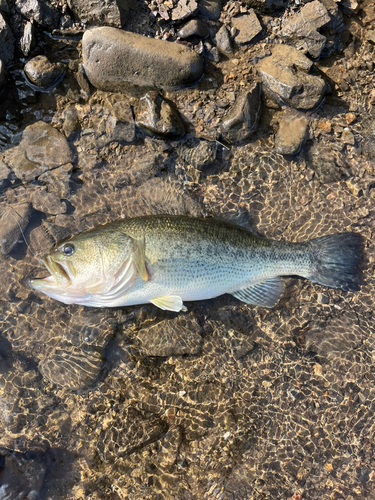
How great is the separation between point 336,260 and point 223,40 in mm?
3397

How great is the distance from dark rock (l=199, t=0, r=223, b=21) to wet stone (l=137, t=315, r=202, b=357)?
4.19 meters

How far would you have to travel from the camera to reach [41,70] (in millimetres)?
4332

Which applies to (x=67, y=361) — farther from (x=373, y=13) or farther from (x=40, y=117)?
(x=373, y=13)

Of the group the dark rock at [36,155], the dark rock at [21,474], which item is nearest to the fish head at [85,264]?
the dark rock at [36,155]

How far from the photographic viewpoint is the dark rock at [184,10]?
14.4 feet

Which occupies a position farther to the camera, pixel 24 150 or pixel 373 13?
pixel 373 13

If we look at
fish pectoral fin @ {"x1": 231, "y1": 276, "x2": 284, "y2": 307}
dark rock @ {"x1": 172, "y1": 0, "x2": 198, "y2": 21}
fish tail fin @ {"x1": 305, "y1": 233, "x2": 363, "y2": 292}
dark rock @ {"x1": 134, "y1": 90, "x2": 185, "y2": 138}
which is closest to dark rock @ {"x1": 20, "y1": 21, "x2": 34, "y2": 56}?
dark rock @ {"x1": 134, "y1": 90, "x2": 185, "y2": 138}

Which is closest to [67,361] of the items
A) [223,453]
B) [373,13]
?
[223,453]

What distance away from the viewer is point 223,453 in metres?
3.99

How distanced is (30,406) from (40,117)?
12.4 ft

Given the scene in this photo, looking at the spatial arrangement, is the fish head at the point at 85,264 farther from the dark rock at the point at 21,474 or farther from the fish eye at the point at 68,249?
the dark rock at the point at 21,474

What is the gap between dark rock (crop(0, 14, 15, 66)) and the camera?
422cm

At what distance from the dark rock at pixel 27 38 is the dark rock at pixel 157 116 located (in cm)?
164

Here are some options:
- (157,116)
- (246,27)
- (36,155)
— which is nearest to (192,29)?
(246,27)
